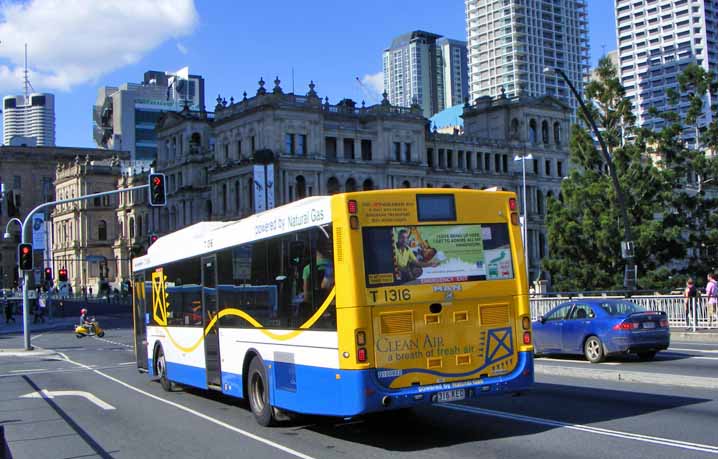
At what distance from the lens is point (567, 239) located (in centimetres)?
4666

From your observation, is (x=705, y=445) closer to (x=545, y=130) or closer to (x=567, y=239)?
(x=567, y=239)

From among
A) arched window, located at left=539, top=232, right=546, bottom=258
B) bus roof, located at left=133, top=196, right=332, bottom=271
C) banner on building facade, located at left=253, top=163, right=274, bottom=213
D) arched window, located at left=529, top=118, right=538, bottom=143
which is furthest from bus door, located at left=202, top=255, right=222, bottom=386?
arched window, located at left=529, top=118, right=538, bottom=143

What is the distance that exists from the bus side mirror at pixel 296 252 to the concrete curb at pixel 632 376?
7173mm

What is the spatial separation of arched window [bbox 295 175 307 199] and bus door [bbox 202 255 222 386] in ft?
236

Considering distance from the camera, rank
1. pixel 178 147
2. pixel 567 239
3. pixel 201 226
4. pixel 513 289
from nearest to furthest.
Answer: pixel 513 289
pixel 201 226
pixel 567 239
pixel 178 147

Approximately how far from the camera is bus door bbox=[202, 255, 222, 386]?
45.4 feet

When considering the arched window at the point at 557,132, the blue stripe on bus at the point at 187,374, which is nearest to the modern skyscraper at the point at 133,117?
the arched window at the point at 557,132

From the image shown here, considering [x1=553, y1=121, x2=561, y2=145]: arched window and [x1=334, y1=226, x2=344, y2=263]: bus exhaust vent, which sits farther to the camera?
[x1=553, y1=121, x2=561, y2=145]: arched window

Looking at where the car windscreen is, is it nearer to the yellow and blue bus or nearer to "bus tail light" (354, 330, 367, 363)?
the yellow and blue bus

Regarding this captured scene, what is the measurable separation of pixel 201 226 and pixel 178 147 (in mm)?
88540

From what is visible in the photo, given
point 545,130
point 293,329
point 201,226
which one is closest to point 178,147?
point 545,130

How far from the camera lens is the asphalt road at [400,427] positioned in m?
9.87

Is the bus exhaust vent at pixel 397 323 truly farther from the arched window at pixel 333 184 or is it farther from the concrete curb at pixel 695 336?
the arched window at pixel 333 184

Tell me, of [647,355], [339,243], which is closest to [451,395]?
[339,243]
